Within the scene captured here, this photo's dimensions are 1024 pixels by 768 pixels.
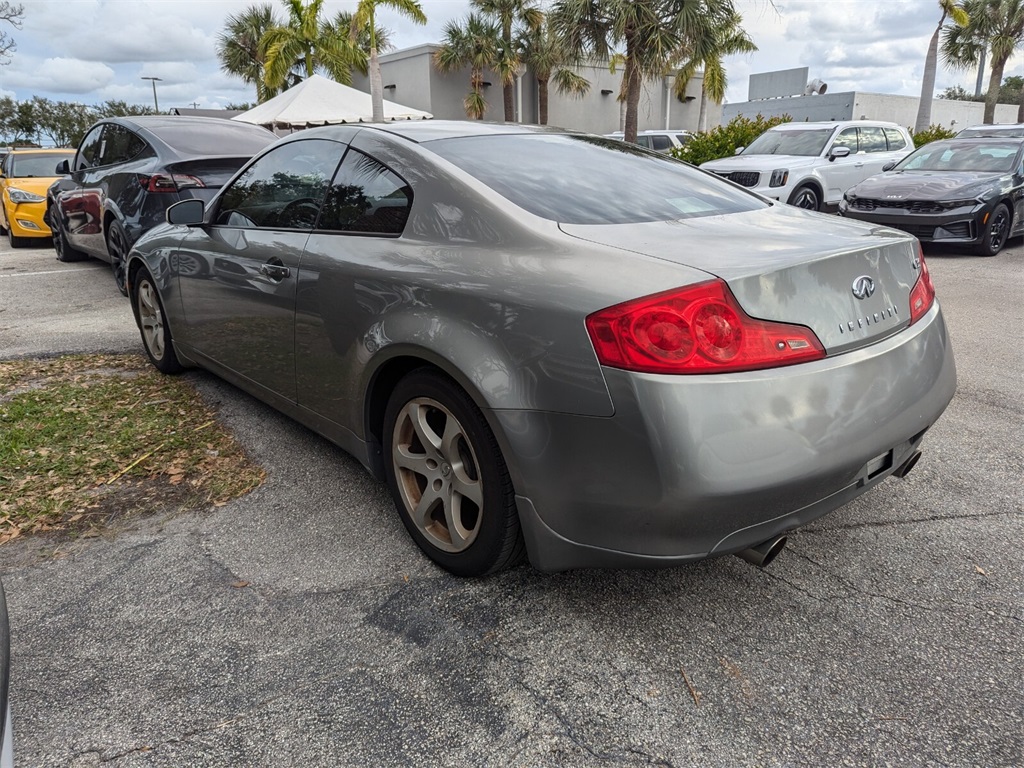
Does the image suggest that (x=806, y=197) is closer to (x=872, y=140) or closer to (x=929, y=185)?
A: (x=929, y=185)

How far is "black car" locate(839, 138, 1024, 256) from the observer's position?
9406 mm

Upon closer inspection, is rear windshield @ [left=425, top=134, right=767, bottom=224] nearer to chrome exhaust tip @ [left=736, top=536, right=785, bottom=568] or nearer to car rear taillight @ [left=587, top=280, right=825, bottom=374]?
car rear taillight @ [left=587, top=280, right=825, bottom=374]

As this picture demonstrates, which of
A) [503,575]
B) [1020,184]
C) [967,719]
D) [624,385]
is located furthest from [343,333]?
[1020,184]

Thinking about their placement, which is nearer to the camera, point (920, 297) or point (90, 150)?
point (920, 297)

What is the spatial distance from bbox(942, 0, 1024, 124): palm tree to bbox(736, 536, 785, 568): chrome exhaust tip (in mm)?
31983

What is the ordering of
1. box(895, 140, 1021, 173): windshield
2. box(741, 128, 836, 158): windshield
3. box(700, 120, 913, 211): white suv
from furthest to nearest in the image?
box(741, 128, 836, 158): windshield, box(700, 120, 913, 211): white suv, box(895, 140, 1021, 173): windshield

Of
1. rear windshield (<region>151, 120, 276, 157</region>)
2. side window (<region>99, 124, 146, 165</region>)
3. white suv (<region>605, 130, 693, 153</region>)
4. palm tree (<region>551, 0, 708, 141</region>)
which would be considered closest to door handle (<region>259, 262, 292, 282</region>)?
rear windshield (<region>151, 120, 276, 157</region>)

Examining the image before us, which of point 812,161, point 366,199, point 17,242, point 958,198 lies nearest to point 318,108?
point 17,242

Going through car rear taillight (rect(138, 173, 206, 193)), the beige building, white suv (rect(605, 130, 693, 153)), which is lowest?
car rear taillight (rect(138, 173, 206, 193))

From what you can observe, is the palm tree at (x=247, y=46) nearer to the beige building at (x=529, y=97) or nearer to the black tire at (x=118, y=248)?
the beige building at (x=529, y=97)

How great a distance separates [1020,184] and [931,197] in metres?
1.55

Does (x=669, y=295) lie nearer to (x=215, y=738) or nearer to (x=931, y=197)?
(x=215, y=738)

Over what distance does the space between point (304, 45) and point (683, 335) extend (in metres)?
26.0

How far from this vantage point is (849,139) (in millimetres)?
12906
